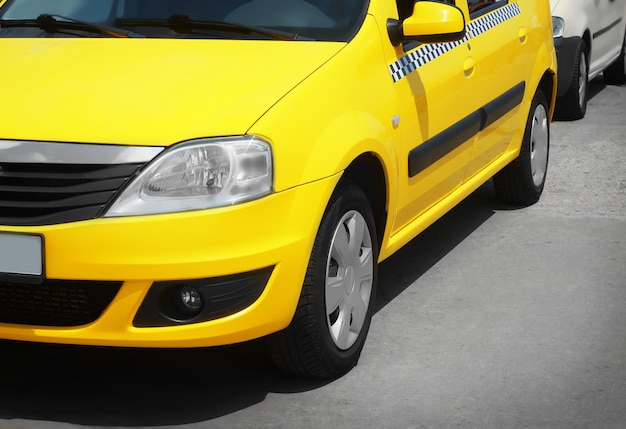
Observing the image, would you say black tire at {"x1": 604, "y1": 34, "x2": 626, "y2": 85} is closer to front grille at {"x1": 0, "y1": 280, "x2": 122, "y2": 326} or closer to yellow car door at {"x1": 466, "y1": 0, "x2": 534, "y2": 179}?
yellow car door at {"x1": 466, "y1": 0, "x2": 534, "y2": 179}

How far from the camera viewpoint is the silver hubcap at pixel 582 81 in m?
9.77

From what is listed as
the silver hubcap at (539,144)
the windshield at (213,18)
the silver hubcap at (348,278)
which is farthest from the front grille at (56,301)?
the silver hubcap at (539,144)

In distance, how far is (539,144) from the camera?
702cm

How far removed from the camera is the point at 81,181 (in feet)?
12.3

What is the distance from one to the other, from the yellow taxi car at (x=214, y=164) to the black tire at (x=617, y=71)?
676 centimetres

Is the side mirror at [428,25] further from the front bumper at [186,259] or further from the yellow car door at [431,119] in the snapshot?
the front bumper at [186,259]

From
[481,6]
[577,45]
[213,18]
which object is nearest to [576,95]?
[577,45]

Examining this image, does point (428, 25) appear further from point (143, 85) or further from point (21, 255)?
point (21, 255)

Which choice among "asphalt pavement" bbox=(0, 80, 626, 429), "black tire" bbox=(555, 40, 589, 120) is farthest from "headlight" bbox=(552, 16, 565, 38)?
"asphalt pavement" bbox=(0, 80, 626, 429)

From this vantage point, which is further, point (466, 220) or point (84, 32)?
point (466, 220)

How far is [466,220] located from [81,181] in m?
3.36

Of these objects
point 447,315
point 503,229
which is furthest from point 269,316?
point 503,229

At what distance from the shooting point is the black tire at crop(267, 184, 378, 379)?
416 centimetres

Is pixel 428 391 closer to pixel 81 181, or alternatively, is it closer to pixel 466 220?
pixel 81 181
